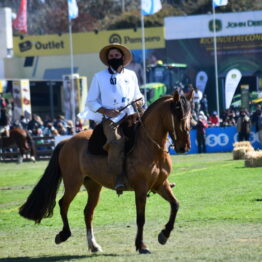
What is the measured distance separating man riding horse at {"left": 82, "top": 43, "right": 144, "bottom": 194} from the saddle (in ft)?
0.28

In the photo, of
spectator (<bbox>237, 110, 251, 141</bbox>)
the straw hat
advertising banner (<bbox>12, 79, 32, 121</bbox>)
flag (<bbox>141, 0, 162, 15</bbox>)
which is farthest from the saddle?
advertising banner (<bbox>12, 79, 32, 121</bbox>)

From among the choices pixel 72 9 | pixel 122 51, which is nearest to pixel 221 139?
pixel 72 9

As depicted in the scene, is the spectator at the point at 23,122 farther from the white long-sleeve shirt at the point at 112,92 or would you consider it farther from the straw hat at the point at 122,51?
the white long-sleeve shirt at the point at 112,92

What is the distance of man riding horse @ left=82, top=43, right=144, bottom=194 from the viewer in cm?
1128

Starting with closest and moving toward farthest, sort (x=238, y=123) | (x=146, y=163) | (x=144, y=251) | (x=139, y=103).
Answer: (x=144, y=251) < (x=146, y=163) < (x=139, y=103) < (x=238, y=123)

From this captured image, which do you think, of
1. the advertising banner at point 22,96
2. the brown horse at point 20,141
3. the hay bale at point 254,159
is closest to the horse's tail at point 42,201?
the hay bale at point 254,159

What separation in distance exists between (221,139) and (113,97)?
28.5 metres

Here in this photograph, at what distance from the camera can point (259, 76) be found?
56469 millimetres

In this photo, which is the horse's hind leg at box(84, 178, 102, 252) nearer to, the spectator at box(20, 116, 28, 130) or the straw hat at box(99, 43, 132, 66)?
the straw hat at box(99, 43, 132, 66)

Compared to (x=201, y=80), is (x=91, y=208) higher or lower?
lower

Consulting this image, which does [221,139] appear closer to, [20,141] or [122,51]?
[20,141]

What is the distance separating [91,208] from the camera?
11945mm

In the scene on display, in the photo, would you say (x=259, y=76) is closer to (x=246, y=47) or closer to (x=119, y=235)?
(x=246, y=47)

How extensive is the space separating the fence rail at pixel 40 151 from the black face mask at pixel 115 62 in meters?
28.3
